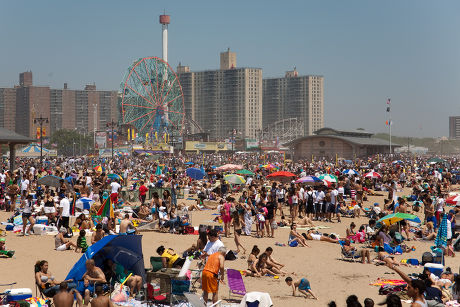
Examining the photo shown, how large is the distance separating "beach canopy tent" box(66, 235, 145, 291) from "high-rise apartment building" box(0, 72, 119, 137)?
153m

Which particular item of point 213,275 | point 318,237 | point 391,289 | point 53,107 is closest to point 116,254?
point 213,275

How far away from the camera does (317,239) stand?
15492 mm

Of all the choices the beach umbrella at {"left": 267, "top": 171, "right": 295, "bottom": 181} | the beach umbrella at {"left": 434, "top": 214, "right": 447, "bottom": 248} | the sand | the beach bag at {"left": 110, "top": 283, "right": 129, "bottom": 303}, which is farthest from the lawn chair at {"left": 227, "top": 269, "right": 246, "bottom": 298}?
the beach umbrella at {"left": 267, "top": 171, "right": 295, "bottom": 181}

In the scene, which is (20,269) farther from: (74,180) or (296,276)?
(74,180)

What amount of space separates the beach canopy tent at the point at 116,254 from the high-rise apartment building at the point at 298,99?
164 metres

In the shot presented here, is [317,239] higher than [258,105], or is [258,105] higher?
[258,105]

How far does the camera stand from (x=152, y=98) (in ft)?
263

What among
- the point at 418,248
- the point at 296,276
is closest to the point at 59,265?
the point at 296,276

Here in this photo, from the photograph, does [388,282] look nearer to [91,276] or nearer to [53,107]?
[91,276]

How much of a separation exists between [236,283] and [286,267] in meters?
2.87

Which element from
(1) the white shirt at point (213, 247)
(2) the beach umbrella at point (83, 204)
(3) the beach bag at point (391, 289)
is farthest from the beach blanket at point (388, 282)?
(2) the beach umbrella at point (83, 204)

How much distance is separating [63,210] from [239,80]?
150 meters

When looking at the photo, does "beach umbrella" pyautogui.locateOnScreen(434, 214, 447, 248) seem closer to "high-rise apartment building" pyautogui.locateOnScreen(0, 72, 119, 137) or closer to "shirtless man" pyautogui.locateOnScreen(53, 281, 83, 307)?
"shirtless man" pyautogui.locateOnScreen(53, 281, 83, 307)

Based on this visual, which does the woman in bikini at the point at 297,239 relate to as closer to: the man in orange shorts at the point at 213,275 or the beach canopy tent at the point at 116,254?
the beach canopy tent at the point at 116,254
